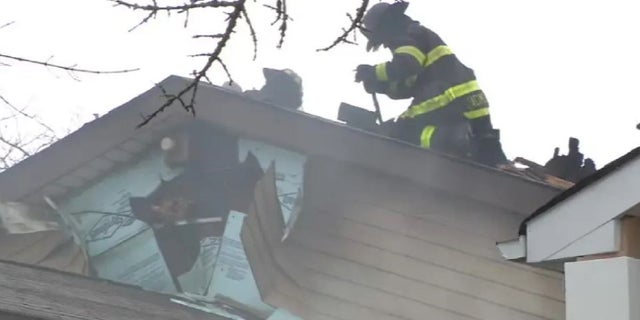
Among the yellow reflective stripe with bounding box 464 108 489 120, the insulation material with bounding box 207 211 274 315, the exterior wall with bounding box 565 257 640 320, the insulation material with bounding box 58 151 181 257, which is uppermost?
the yellow reflective stripe with bounding box 464 108 489 120

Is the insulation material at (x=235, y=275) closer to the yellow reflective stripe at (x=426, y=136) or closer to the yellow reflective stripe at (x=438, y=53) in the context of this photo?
the yellow reflective stripe at (x=426, y=136)

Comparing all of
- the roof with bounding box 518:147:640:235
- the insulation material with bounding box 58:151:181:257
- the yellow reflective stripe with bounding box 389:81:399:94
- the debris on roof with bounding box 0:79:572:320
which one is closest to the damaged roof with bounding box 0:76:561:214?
the debris on roof with bounding box 0:79:572:320

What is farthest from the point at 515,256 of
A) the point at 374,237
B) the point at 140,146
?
the point at 140,146

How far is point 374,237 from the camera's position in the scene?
296 inches

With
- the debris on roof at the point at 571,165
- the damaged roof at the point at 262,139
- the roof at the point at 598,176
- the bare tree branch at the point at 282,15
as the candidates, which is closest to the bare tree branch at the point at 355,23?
the bare tree branch at the point at 282,15

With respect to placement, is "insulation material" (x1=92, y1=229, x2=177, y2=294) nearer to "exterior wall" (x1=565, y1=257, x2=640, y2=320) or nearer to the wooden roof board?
the wooden roof board

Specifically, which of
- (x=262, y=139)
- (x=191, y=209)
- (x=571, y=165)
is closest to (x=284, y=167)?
(x=262, y=139)

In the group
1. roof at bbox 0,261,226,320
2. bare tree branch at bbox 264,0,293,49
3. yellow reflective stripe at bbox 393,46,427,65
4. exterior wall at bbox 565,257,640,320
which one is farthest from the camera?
yellow reflective stripe at bbox 393,46,427,65

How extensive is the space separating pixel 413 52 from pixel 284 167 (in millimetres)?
1140

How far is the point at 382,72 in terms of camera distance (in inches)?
305

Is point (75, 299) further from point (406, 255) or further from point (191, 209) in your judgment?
point (406, 255)

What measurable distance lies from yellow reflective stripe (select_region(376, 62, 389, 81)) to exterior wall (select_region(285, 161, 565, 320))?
26.2 inches

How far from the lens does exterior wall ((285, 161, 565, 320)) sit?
7.36 metres

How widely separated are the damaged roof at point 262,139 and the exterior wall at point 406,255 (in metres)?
0.15
